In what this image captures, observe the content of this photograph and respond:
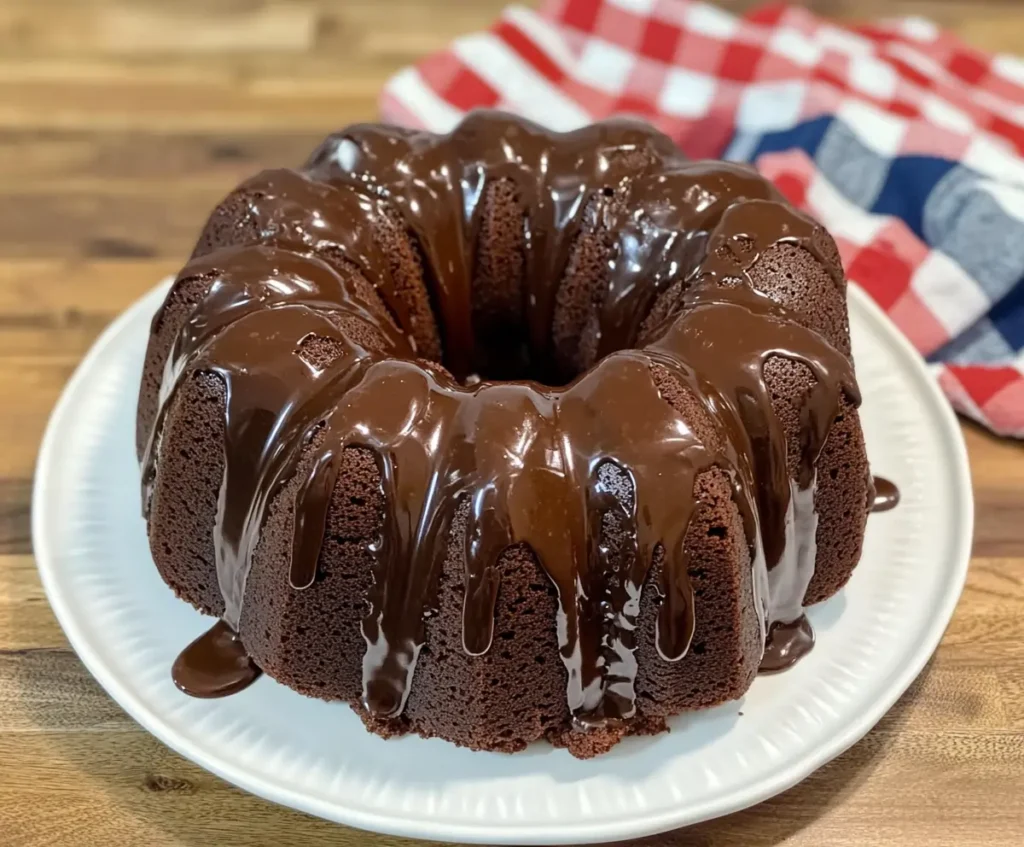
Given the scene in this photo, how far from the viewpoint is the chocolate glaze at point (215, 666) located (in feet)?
4.13

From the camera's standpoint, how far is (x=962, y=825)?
1.23 metres

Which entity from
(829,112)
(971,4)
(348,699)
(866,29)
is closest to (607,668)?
(348,699)

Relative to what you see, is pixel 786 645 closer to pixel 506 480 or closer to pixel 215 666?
pixel 506 480

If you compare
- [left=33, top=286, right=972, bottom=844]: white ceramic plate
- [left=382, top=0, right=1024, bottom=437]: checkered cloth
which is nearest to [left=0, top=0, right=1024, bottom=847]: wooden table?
[left=33, top=286, right=972, bottom=844]: white ceramic plate

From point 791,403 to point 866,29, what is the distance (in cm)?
173

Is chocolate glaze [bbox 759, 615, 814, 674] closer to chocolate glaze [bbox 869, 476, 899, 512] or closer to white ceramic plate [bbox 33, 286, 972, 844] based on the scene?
white ceramic plate [bbox 33, 286, 972, 844]

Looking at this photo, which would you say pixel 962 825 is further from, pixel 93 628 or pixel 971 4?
pixel 971 4

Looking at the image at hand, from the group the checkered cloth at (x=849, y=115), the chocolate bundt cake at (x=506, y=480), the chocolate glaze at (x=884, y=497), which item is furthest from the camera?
the checkered cloth at (x=849, y=115)

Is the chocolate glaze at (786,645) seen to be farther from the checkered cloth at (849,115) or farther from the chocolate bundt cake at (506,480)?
the checkered cloth at (849,115)

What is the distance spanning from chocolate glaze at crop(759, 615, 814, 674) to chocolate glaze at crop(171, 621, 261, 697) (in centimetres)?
62

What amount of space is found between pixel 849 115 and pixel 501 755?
1.51 meters

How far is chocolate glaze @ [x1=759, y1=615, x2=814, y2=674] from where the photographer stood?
1285 mm

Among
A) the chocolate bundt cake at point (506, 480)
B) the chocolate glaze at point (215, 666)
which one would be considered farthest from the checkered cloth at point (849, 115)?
the chocolate glaze at point (215, 666)

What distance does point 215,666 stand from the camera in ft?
4.21
